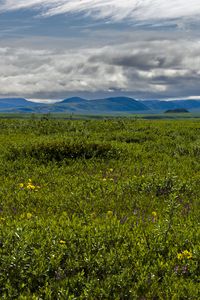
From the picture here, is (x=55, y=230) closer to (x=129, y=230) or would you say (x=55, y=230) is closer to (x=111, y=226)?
(x=111, y=226)

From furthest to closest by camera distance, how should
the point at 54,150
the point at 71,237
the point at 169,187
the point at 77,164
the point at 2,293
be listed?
the point at 54,150, the point at 77,164, the point at 169,187, the point at 71,237, the point at 2,293

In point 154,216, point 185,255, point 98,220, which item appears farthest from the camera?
point 154,216

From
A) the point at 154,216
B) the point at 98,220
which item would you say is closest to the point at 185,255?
the point at 98,220

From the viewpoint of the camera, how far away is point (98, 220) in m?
8.20

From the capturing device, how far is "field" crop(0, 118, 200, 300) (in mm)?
5527

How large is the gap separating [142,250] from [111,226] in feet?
3.51

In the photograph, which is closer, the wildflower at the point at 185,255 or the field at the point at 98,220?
the field at the point at 98,220

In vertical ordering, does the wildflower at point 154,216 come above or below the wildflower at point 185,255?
below

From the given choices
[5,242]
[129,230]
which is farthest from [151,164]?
[5,242]

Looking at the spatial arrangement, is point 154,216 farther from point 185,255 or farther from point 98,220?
point 185,255

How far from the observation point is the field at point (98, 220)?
5.53m

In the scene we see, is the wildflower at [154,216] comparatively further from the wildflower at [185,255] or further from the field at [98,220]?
the wildflower at [185,255]

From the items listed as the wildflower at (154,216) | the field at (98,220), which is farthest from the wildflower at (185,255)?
the wildflower at (154,216)

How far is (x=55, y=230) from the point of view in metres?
7.10
